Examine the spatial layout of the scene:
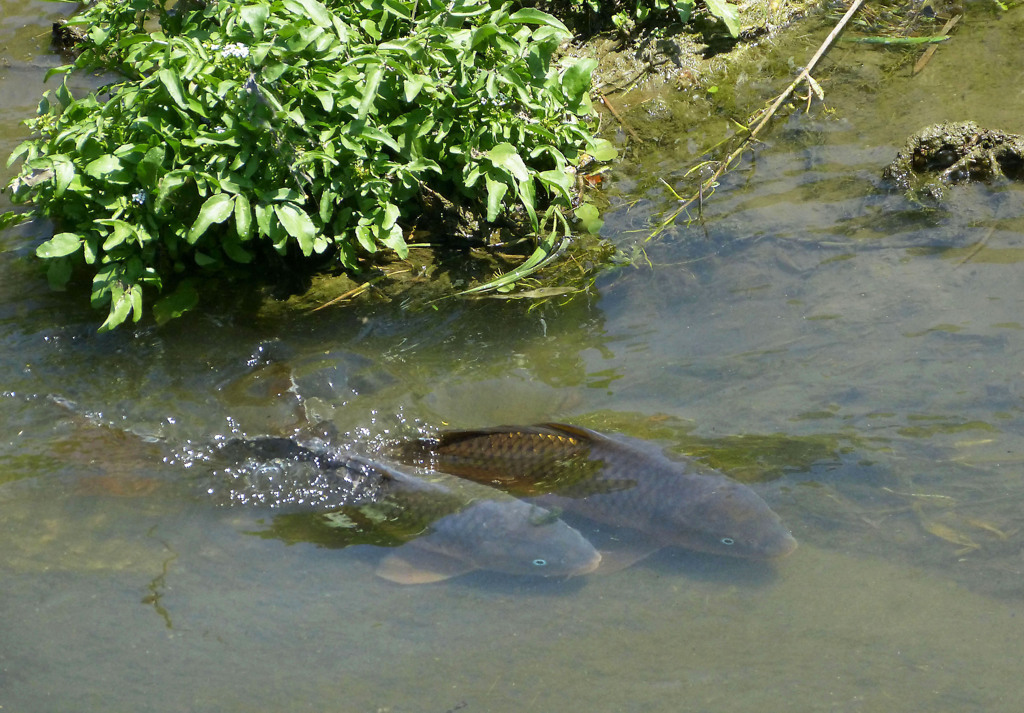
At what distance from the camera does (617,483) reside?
12.7 feet

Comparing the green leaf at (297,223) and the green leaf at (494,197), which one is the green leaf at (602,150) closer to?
the green leaf at (494,197)

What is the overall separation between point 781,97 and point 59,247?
4531 mm

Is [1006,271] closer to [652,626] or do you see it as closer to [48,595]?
[652,626]

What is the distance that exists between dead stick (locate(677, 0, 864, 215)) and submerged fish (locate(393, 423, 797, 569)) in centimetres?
216

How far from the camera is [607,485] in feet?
12.7

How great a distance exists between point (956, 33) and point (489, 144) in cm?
406

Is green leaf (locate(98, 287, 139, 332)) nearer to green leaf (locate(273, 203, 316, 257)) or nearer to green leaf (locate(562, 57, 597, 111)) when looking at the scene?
green leaf (locate(273, 203, 316, 257))

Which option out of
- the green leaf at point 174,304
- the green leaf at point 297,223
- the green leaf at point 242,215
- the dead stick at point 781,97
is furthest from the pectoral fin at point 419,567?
the dead stick at point 781,97

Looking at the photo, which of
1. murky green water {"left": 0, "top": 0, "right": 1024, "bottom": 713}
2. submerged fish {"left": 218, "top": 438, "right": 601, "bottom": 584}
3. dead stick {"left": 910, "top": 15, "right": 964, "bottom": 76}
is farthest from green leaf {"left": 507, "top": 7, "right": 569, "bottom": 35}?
dead stick {"left": 910, "top": 15, "right": 964, "bottom": 76}

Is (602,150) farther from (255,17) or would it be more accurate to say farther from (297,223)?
(255,17)

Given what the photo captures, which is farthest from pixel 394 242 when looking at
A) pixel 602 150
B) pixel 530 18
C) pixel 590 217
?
pixel 602 150

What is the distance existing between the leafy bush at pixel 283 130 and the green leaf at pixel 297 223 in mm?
11

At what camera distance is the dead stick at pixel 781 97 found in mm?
5738

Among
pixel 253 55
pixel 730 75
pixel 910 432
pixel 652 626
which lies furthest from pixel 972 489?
pixel 730 75
